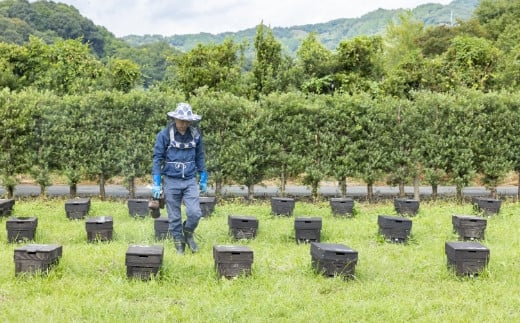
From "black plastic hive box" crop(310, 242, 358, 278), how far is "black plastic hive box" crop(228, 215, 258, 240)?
2.53 metres

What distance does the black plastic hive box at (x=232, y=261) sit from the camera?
22.1ft

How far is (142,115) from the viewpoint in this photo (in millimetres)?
14266

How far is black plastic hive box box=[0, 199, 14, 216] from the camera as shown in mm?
10859

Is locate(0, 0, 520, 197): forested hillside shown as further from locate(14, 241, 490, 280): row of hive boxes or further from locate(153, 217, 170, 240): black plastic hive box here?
locate(14, 241, 490, 280): row of hive boxes

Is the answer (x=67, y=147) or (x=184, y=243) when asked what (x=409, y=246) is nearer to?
(x=184, y=243)

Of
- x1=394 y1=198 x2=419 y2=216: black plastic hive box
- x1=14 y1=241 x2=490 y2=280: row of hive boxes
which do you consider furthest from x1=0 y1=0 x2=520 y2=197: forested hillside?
x1=14 y1=241 x2=490 y2=280: row of hive boxes

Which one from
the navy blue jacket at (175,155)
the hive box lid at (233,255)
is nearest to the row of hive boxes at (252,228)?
the navy blue jacket at (175,155)

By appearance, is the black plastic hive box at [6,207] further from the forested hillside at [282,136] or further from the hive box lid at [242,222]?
the hive box lid at [242,222]

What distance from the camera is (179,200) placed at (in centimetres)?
812

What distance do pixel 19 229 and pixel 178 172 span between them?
→ 2.96m

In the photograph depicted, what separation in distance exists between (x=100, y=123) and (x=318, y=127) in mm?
5547

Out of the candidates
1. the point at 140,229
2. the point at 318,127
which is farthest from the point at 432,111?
the point at 140,229

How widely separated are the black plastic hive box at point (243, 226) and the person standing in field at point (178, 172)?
1.24 meters

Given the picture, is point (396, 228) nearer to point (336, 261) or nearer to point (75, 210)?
point (336, 261)
